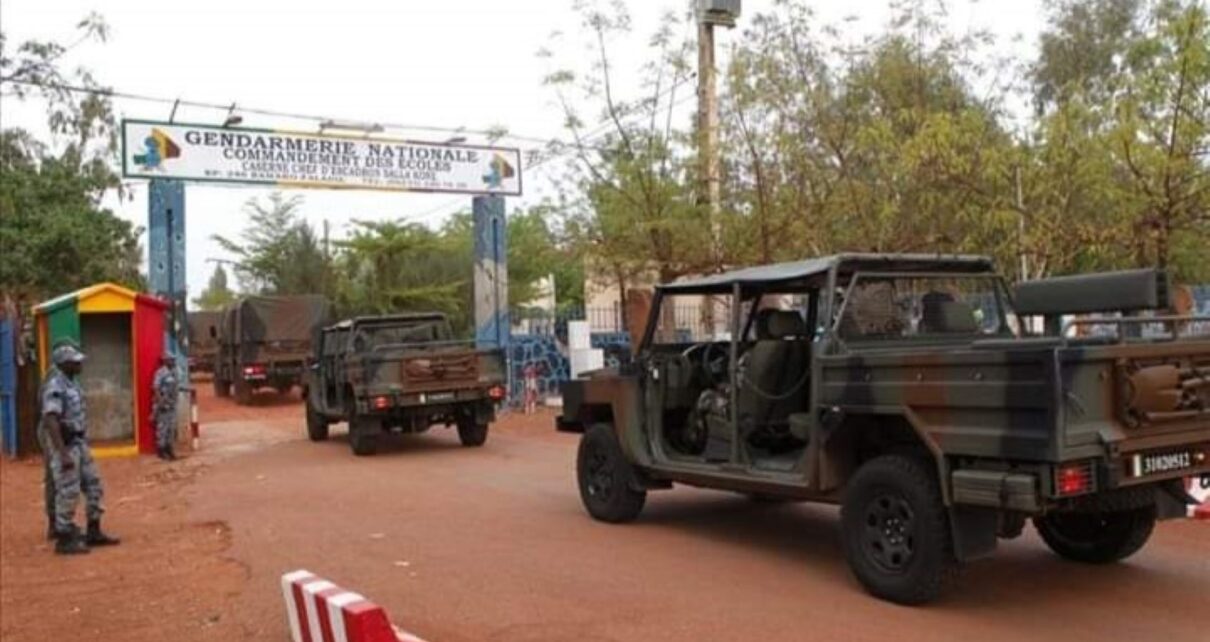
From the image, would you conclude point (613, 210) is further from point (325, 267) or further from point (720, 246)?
point (325, 267)

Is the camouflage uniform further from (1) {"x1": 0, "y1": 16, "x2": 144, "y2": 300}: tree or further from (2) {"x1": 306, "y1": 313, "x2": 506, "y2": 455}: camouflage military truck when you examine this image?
(1) {"x1": 0, "y1": 16, "x2": 144, "y2": 300}: tree

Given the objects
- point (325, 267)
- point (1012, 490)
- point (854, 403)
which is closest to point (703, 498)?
point (854, 403)

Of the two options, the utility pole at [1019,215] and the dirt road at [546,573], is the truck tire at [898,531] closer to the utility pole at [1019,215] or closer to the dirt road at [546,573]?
the dirt road at [546,573]

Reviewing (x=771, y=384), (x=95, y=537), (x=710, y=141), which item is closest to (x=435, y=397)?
(x=710, y=141)

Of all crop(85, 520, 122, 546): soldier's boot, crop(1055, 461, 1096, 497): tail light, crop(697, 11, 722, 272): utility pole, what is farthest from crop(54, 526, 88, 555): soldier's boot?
crop(697, 11, 722, 272): utility pole

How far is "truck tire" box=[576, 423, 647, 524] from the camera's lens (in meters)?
8.85

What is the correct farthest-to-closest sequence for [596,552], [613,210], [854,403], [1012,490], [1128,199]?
[613,210] → [1128,199] → [596,552] → [854,403] → [1012,490]

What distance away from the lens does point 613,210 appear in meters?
17.0

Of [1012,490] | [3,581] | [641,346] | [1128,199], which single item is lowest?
[3,581]

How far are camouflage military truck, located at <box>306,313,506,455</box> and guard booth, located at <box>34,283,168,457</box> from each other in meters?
2.59

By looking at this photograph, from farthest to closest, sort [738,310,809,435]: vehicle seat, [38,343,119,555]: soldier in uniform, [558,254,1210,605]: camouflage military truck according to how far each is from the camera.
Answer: [38,343,119,555]: soldier in uniform → [738,310,809,435]: vehicle seat → [558,254,1210,605]: camouflage military truck

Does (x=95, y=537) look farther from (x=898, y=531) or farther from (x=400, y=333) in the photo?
(x=400, y=333)

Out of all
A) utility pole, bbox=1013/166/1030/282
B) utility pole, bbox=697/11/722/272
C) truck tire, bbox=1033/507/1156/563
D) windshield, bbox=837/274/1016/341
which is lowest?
truck tire, bbox=1033/507/1156/563

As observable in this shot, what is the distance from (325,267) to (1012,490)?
3500cm
